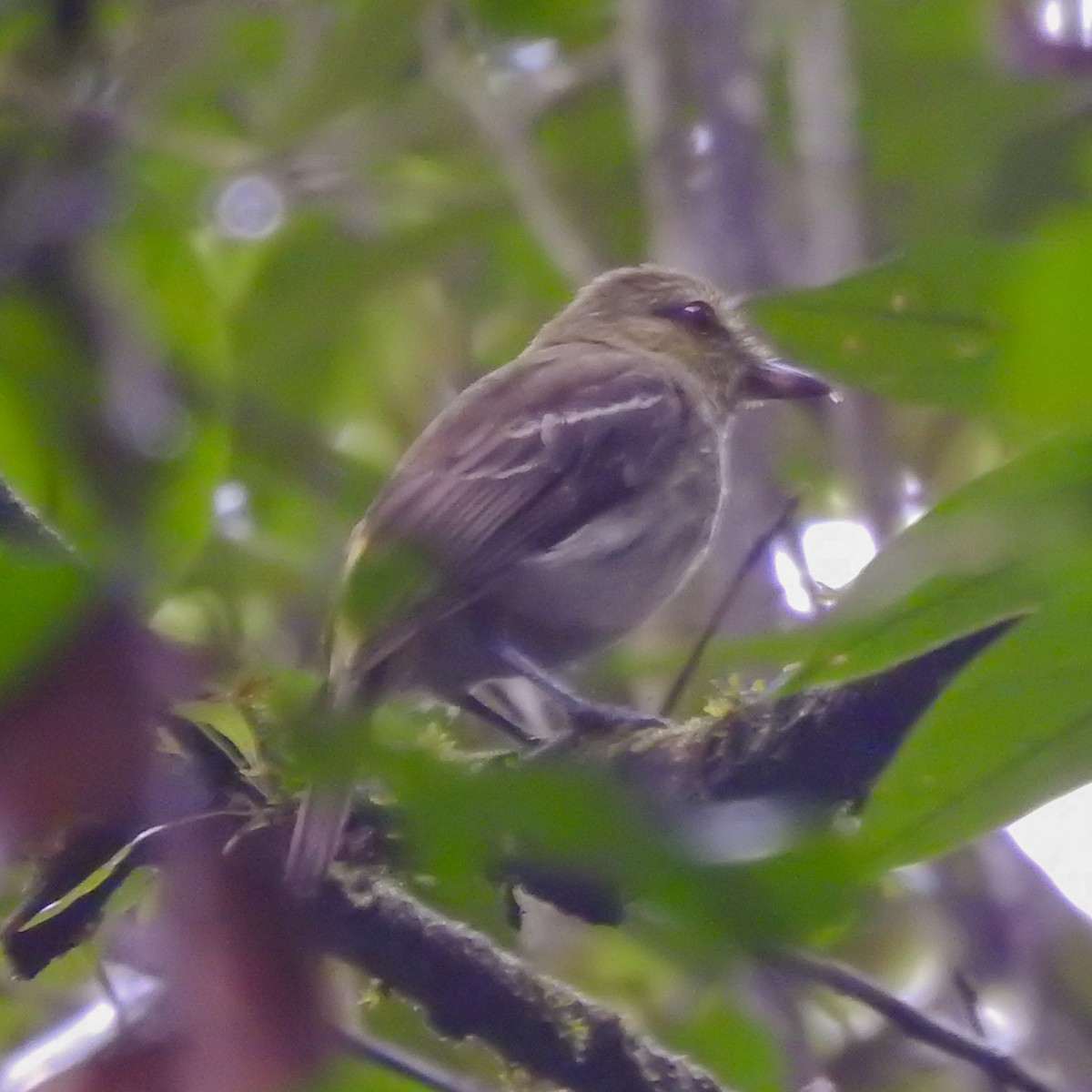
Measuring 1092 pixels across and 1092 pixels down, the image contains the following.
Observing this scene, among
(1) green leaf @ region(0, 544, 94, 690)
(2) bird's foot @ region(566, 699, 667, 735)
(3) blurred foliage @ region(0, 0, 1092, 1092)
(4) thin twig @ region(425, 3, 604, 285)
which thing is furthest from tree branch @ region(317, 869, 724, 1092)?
(4) thin twig @ region(425, 3, 604, 285)

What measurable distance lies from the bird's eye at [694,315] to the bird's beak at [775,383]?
19cm

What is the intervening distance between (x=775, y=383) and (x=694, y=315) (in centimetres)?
38

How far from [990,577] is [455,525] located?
8.57 feet

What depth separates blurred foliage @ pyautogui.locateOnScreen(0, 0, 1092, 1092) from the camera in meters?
0.67

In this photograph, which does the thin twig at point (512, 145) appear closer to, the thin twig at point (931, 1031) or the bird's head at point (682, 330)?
the bird's head at point (682, 330)

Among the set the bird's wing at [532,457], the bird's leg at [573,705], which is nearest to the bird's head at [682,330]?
the bird's wing at [532,457]

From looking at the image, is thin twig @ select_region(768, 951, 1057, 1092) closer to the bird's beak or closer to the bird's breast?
the bird's breast

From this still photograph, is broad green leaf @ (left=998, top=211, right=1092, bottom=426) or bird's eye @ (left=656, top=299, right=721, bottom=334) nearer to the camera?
broad green leaf @ (left=998, top=211, right=1092, bottom=426)

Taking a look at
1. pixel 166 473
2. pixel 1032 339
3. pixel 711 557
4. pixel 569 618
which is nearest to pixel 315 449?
pixel 569 618

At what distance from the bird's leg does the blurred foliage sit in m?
0.44

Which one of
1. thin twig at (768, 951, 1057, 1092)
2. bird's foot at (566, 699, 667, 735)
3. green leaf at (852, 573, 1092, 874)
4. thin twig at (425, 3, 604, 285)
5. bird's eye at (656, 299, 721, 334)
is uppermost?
thin twig at (425, 3, 604, 285)

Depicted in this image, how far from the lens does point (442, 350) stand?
207 inches

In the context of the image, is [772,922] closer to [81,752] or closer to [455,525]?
[81,752]

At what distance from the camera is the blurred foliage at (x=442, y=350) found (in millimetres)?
673
